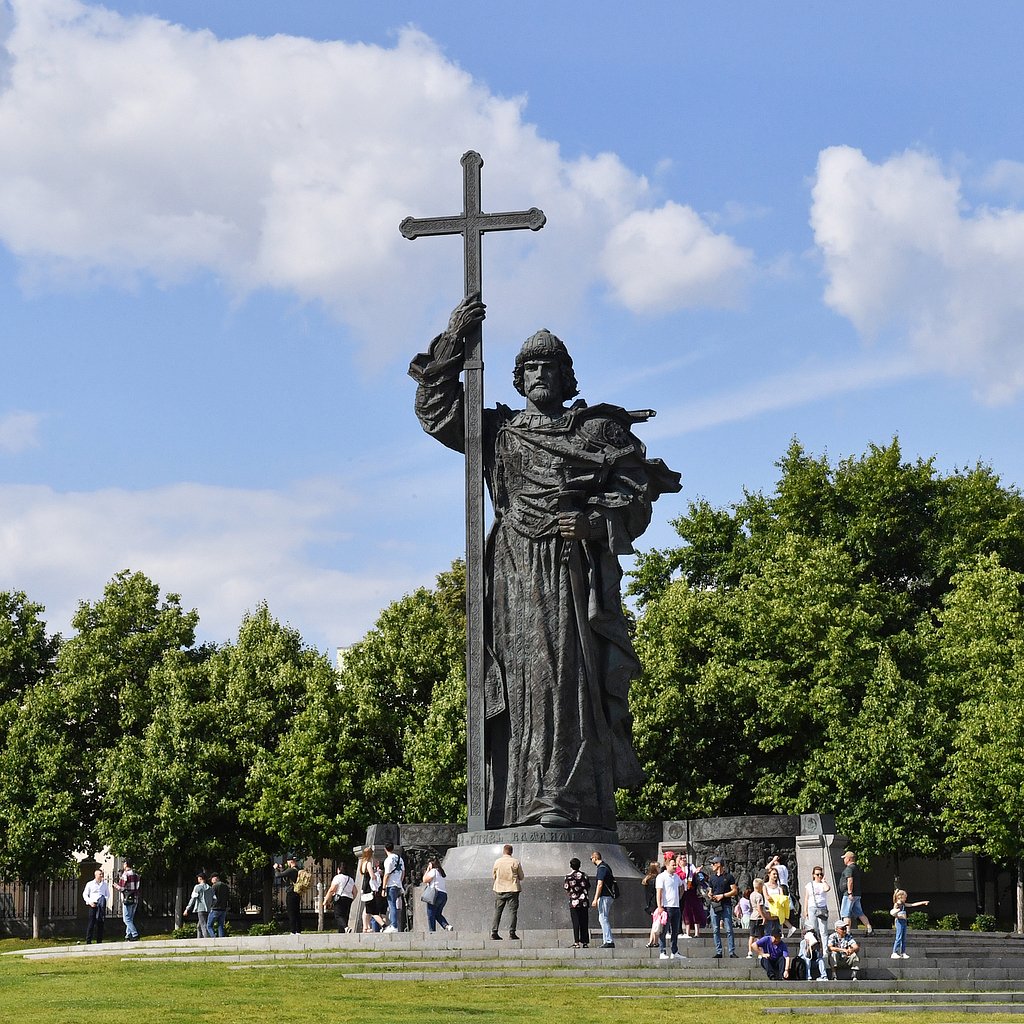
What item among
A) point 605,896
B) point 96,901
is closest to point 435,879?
point 605,896

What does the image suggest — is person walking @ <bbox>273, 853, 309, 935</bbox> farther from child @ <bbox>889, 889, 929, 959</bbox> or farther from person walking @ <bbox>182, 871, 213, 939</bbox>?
child @ <bbox>889, 889, 929, 959</bbox>

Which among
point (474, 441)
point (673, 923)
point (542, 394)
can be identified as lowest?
point (673, 923)

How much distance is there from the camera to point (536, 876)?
23266 mm

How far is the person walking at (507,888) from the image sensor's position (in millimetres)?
21203

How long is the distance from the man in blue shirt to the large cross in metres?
7.03

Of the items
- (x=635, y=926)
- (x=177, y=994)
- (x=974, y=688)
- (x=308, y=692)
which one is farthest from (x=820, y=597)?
(x=177, y=994)

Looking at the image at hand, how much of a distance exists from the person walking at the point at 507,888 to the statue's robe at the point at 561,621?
3.44 meters

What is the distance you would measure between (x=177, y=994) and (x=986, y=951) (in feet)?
42.7

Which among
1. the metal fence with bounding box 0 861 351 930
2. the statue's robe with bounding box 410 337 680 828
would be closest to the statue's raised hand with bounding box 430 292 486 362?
the statue's robe with bounding box 410 337 680 828

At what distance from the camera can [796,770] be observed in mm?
41906

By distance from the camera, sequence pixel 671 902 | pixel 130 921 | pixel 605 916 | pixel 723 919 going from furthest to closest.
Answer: pixel 130 921, pixel 723 919, pixel 605 916, pixel 671 902

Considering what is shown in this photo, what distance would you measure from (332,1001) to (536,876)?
23.1 ft

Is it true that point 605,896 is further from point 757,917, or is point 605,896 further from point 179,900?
point 179,900

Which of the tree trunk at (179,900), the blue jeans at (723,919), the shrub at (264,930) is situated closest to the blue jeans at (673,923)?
the blue jeans at (723,919)
